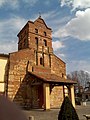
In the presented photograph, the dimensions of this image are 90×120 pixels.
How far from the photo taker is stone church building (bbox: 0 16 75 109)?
22.4 m

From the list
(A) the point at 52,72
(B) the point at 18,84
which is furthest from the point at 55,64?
(B) the point at 18,84

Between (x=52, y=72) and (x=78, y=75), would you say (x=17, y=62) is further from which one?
(x=78, y=75)

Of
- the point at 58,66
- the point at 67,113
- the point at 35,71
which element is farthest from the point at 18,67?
the point at 67,113

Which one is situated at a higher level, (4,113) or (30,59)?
(30,59)

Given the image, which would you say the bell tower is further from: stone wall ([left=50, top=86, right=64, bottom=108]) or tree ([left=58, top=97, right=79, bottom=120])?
tree ([left=58, top=97, right=79, bottom=120])

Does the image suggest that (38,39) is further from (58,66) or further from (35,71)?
(35,71)

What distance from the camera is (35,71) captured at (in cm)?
2488

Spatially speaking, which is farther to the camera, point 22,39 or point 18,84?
point 22,39

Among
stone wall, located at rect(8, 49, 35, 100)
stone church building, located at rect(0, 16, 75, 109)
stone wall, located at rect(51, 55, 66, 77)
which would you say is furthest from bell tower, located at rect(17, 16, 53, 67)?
stone wall, located at rect(8, 49, 35, 100)

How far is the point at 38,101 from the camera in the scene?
2420 centimetres

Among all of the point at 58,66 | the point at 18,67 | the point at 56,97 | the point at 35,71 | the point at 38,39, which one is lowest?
the point at 56,97

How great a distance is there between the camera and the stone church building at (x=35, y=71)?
2241cm

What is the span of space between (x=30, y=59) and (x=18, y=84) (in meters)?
3.76

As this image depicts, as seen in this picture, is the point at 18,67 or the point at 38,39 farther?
the point at 38,39
